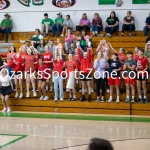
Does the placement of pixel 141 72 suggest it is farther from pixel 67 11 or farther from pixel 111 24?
pixel 67 11

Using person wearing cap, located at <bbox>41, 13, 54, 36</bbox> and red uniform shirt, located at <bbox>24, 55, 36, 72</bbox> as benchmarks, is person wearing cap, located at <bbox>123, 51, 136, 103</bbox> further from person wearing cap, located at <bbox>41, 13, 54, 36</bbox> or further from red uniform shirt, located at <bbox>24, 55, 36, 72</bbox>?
person wearing cap, located at <bbox>41, 13, 54, 36</bbox>

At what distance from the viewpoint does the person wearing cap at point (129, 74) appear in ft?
40.3

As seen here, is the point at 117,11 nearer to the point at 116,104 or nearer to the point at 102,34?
the point at 102,34

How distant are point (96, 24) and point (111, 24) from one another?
79 centimetres

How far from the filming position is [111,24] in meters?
18.3

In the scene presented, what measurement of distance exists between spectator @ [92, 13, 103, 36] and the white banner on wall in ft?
3.57

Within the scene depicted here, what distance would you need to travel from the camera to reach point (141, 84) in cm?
1252

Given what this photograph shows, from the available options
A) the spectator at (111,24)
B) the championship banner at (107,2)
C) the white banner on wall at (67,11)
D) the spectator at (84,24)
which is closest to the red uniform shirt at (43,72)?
the spectator at (111,24)

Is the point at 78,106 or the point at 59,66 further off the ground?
the point at 59,66

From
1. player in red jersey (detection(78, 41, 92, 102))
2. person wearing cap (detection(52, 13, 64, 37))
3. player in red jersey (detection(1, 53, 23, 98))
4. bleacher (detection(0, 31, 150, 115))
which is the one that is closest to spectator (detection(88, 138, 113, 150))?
bleacher (detection(0, 31, 150, 115))

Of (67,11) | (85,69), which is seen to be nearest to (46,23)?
(67,11)

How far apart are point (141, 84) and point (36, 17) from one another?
399 inches

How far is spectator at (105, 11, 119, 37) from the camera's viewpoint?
59.7 ft

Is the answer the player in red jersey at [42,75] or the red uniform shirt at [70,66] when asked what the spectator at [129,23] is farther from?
the player in red jersey at [42,75]
